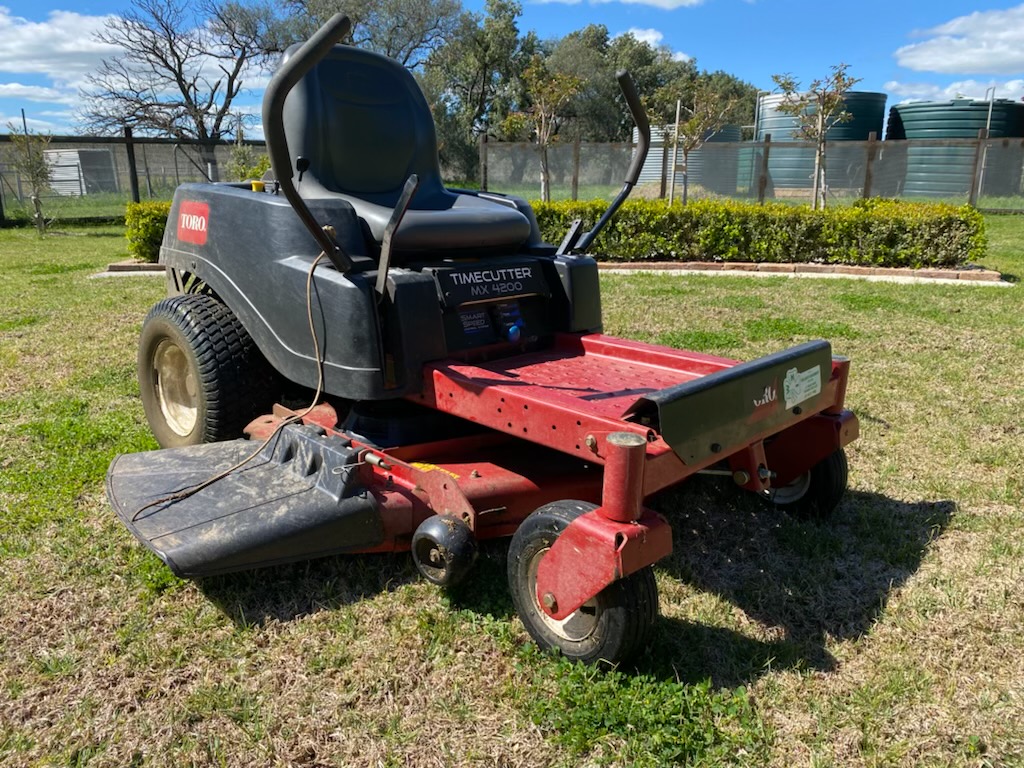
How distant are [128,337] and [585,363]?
4142mm

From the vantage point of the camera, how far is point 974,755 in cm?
187

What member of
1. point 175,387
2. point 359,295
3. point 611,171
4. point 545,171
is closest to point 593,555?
point 359,295

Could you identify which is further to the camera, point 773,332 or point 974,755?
point 773,332

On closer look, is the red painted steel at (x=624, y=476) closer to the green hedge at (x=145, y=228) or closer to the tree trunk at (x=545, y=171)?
the green hedge at (x=145, y=228)

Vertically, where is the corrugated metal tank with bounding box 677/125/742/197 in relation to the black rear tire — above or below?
above

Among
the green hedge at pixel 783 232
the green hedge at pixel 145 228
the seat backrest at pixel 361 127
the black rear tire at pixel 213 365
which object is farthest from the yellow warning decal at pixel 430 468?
the green hedge at pixel 145 228

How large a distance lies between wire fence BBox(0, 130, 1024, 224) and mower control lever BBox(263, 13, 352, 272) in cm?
1295

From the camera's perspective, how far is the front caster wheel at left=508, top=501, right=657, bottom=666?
2061 mm

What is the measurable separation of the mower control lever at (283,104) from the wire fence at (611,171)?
13.0m

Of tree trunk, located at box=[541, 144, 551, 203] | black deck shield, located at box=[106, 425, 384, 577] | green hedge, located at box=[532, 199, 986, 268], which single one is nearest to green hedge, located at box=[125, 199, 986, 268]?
green hedge, located at box=[532, 199, 986, 268]

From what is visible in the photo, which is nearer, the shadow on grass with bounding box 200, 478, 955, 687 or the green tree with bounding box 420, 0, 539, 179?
the shadow on grass with bounding box 200, 478, 955, 687

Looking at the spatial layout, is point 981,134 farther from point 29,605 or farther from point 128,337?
point 29,605

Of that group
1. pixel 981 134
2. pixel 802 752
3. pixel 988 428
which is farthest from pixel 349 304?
pixel 981 134

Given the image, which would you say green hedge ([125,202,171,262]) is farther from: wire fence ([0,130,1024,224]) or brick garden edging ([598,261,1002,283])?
brick garden edging ([598,261,1002,283])
